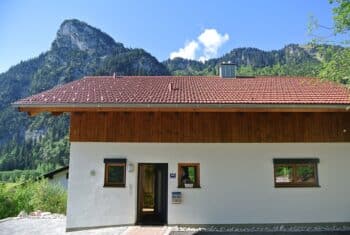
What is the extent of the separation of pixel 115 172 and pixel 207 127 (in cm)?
336

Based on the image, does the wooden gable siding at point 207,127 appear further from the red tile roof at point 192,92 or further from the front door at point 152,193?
the front door at point 152,193

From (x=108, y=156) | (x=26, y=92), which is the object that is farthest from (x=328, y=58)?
(x=26, y=92)

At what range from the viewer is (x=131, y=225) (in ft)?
34.6

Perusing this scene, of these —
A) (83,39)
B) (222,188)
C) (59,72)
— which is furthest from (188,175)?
(83,39)

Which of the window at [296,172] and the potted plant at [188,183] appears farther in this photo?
the window at [296,172]

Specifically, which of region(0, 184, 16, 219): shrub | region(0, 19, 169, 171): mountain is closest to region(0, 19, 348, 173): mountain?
region(0, 19, 169, 171): mountain

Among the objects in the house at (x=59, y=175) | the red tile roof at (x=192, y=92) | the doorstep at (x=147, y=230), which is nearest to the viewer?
the doorstep at (x=147, y=230)

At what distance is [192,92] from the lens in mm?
11617

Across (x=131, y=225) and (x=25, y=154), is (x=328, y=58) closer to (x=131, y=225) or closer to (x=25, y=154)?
(x=131, y=225)

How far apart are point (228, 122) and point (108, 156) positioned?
4.09 metres

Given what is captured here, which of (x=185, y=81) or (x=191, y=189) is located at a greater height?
(x=185, y=81)

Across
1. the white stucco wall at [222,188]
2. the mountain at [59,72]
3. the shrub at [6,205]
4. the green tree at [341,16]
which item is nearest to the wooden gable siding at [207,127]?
the white stucco wall at [222,188]

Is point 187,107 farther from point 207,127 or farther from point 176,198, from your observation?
point 176,198

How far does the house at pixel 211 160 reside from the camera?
10641 mm
